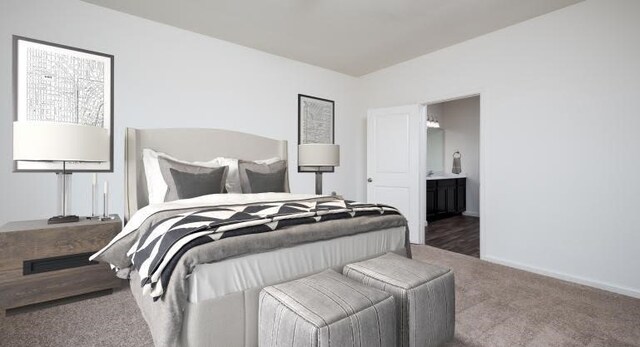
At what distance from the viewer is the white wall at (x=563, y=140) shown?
2516 millimetres

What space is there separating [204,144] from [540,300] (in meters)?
3.37

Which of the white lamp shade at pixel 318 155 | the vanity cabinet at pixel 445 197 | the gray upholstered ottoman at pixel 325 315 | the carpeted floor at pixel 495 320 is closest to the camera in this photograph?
the gray upholstered ottoman at pixel 325 315

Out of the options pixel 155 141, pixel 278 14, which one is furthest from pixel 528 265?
pixel 155 141

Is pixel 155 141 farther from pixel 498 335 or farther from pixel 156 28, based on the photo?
pixel 498 335

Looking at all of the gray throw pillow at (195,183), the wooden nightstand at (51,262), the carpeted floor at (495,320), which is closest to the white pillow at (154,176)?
the gray throw pillow at (195,183)

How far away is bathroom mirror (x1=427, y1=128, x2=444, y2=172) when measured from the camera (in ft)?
21.6

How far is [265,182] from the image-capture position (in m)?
3.03

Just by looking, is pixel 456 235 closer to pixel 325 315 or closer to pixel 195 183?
pixel 195 183

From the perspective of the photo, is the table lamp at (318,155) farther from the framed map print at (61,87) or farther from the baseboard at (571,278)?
the baseboard at (571,278)

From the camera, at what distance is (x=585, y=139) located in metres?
2.71

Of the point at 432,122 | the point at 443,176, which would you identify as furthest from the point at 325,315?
the point at 432,122

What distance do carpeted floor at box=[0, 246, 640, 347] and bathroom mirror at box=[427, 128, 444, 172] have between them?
13.6ft

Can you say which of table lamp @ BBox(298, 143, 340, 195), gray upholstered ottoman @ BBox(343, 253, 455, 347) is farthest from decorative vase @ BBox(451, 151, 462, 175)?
gray upholstered ottoman @ BBox(343, 253, 455, 347)

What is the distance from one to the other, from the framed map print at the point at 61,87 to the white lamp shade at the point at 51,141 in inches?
19.3
